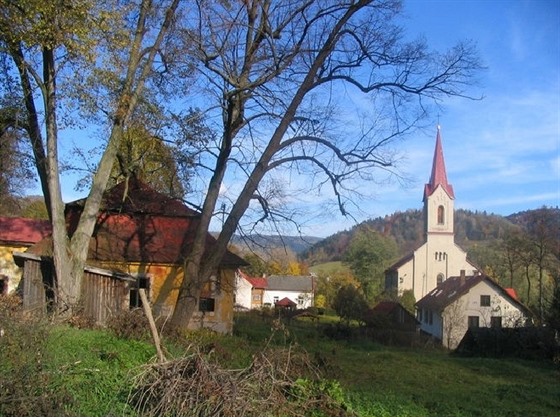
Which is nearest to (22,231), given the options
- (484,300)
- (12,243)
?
(12,243)

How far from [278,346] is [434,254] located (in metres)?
78.1

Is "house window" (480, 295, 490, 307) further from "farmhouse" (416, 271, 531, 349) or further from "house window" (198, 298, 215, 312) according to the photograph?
"house window" (198, 298, 215, 312)

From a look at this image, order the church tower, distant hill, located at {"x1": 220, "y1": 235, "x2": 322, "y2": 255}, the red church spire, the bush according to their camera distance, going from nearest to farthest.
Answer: the bush → distant hill, located at {"x1": 220, "y1": 235, "x2": 322, "y2": 255} → the church tower → the red church spire

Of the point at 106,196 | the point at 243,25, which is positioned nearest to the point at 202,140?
the point at 243,25

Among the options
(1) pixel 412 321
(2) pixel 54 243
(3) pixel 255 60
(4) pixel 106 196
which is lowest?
(1) pixel 412 321

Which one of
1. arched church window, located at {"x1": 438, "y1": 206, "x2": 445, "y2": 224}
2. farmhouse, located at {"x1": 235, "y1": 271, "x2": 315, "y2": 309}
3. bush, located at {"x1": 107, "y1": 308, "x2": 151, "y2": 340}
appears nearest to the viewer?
bush, located at {"x1": 107, "y1": 308, "x2": 151, "y2": 340}

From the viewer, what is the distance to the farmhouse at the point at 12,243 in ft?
105

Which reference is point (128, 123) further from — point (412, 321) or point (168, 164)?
point (412, 321)

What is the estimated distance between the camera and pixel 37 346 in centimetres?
758

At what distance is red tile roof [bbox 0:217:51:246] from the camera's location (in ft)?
107

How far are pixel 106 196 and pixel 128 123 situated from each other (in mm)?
7083

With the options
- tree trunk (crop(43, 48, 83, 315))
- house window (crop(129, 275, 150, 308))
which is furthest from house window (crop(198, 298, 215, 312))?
tree trunk (crop(43, 48, 83, 315))

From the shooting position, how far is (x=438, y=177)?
89250mm

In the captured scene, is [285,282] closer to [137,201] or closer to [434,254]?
[434,254]
